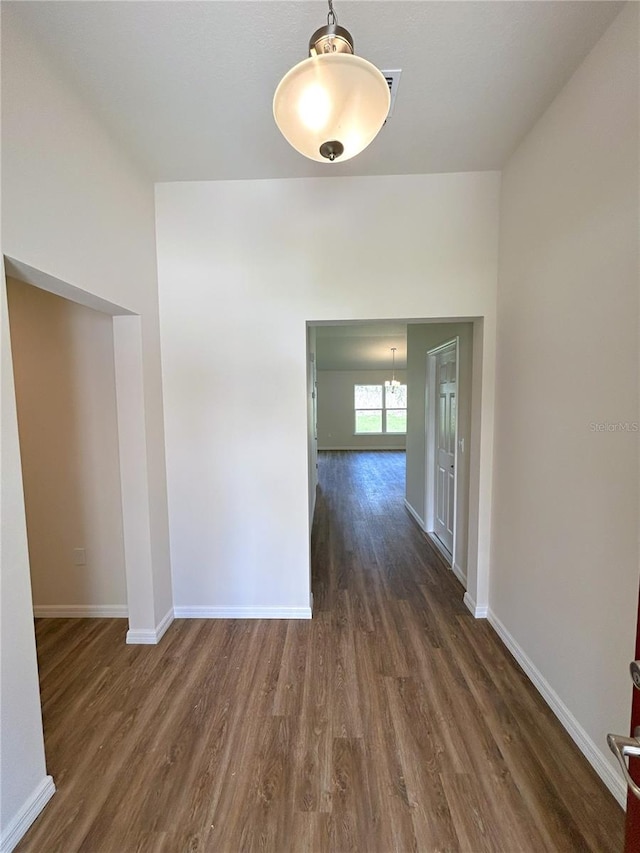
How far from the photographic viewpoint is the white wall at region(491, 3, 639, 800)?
53.9 inches

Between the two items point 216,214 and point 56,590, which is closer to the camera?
point 216,214

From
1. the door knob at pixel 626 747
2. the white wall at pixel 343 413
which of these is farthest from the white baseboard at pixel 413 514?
the white wall at pixel 343 413

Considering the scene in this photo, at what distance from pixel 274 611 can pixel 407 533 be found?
7.04 feet

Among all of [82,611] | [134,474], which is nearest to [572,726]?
[134,474]

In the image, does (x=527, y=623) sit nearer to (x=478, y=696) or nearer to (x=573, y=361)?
(x=478, y=696)

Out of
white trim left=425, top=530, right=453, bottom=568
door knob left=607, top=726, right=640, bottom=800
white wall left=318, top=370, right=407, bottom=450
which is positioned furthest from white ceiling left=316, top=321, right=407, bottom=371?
door knob left=607, top=726, right=640, bottom=800

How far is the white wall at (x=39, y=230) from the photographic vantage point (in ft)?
4.23

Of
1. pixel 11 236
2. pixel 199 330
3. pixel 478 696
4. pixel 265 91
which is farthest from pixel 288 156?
pixel 478 696

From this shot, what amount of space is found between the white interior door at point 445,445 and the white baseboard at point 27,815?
10.4ft

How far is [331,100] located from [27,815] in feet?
8.29

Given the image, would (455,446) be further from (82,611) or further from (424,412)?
(82,611)

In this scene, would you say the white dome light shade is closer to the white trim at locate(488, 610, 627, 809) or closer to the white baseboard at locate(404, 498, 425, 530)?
the white trim at locate(488, 610, 627, 809)

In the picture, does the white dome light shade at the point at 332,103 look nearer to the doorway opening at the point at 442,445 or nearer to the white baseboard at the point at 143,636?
the doorway opening at the point at 442,445

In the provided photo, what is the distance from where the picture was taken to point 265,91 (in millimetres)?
1689
